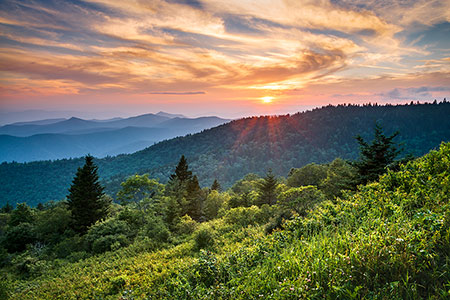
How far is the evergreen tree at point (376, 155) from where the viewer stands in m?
19.9

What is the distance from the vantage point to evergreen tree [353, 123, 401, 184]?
783 inches

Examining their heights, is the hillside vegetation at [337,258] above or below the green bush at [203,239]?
above

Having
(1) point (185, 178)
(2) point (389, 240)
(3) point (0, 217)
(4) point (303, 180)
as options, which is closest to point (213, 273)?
(2) point (389, 240)

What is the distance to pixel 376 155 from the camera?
20.4 metres

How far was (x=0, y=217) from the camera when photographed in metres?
45.6

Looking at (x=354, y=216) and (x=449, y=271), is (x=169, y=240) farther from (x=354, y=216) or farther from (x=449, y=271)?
(x=449, y=271)

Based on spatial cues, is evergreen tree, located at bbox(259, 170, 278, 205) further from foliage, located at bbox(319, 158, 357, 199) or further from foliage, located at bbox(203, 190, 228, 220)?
foliage, located at bbox(319, 158, 357, 199)

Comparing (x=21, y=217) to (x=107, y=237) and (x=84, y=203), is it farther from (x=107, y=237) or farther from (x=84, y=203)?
(x=107, y=237)

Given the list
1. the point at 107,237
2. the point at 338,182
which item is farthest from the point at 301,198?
the point at 107,237

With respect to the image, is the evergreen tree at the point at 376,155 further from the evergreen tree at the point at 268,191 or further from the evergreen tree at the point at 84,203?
the evergreen tree at the point at 84,203

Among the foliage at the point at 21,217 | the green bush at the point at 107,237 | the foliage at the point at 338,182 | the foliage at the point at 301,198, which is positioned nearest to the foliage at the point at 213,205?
the foliage at the point at 338,182

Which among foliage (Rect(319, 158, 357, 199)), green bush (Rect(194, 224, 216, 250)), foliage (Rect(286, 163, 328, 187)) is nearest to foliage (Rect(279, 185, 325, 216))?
foliage (Rect(319, 158, 357, 199))

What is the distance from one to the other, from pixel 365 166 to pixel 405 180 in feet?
51.0

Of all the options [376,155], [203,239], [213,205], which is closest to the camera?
[203,239]
